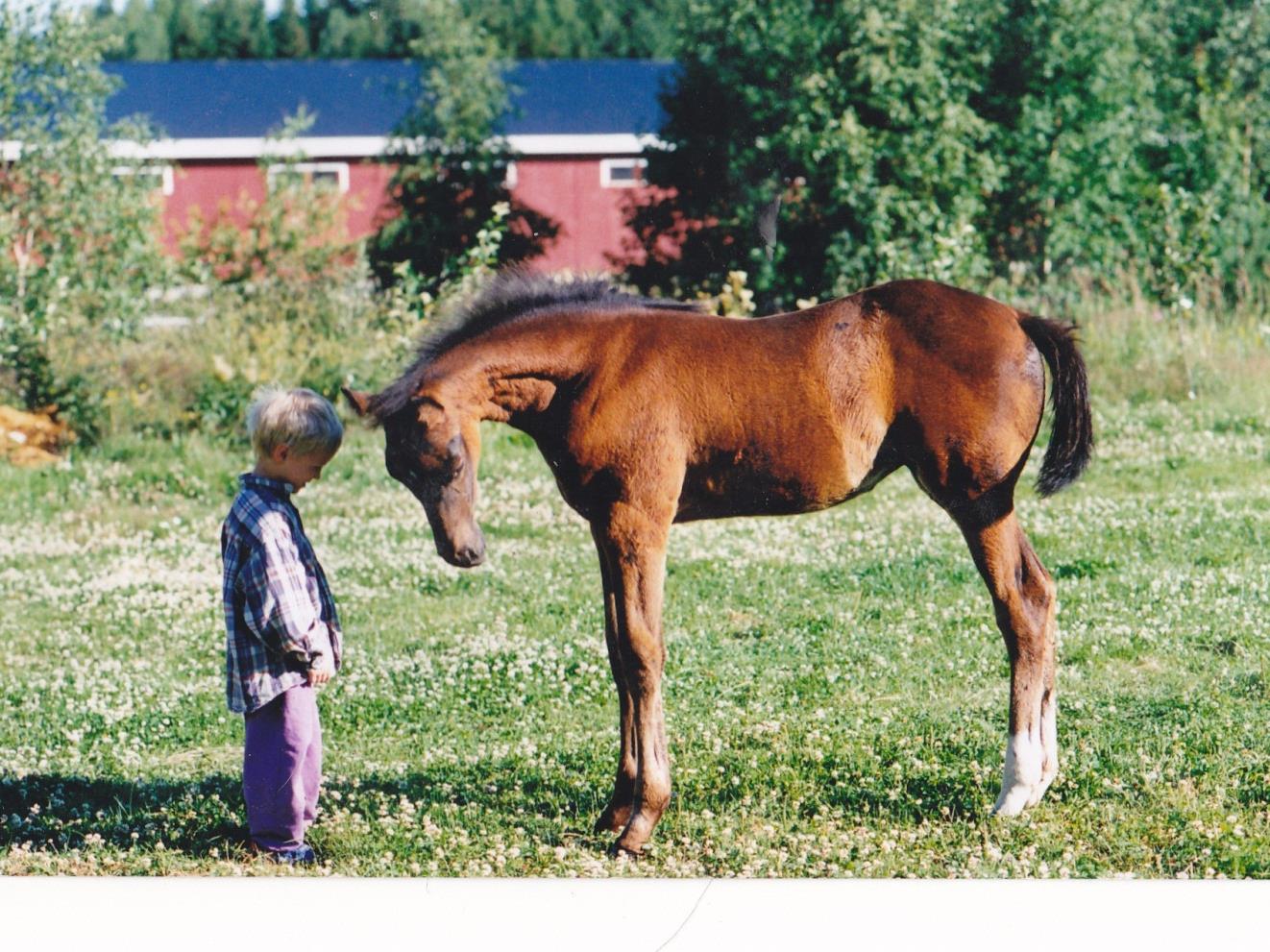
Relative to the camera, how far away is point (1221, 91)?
2406cm

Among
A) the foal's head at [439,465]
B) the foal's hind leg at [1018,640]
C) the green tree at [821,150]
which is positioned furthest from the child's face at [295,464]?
the green tree at [821,150]

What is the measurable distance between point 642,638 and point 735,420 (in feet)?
2.92

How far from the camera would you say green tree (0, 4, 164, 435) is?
52.3 feet

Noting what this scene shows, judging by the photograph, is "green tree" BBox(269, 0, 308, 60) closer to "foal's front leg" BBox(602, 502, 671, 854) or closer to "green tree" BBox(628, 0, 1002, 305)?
"green tree" BBox(628, 0, 1002, 305)

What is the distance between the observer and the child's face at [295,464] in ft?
18.1

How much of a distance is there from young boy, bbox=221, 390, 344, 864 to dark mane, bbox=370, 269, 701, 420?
457 millimetres

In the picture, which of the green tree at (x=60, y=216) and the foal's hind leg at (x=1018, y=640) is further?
the green tree at (x=60, y=216)

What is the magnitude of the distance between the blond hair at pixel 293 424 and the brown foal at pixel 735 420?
0.24 metres

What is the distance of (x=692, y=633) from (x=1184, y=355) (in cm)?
901

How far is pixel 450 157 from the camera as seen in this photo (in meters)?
25.5

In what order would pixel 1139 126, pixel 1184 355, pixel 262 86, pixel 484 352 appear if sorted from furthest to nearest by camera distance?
pixel 262 86 → pixel 1139 126 → pixel 1184 355 → pixel 484 352

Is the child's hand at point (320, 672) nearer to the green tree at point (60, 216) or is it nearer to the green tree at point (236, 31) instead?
the green tree at point (60, 216)

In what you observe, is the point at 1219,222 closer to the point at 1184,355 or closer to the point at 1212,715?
the point at 1184,355

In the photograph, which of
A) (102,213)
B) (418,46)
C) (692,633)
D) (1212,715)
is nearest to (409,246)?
(418,46)
